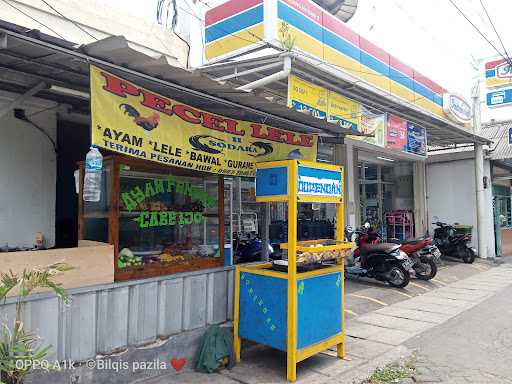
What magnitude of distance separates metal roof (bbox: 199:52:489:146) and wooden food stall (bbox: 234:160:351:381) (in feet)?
7.28

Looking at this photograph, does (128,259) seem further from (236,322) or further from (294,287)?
(294,287)

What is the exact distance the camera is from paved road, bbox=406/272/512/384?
452 cm

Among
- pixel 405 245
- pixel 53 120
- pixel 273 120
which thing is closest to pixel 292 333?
pixel 273 120

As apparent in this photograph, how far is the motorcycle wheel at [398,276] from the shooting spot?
8.84 meters

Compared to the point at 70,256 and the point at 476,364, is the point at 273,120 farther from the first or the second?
the point at 476,364

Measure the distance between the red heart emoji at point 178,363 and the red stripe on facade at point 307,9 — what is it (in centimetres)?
595

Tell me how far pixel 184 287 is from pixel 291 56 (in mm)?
4365

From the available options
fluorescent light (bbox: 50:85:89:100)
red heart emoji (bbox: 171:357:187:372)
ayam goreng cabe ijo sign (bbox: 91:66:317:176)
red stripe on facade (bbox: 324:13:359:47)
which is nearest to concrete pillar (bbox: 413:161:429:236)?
red stripe on facade (bbox: 324:13:359:47)

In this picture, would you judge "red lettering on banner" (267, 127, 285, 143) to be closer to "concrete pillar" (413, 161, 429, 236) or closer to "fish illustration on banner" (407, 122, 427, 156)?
"fish illustration on banner" (407, 122, 427, 156)

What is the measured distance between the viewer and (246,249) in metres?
8.66

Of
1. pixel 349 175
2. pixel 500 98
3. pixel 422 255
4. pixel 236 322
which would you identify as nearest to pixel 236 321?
pixel 236 322

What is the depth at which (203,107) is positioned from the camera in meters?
4.93

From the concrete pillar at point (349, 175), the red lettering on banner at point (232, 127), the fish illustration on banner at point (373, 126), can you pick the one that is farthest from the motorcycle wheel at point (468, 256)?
the red lettering on banner at point (232, 127)

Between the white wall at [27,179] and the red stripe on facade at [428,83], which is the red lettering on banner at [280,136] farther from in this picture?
the red stripe on facade at [428,83]
